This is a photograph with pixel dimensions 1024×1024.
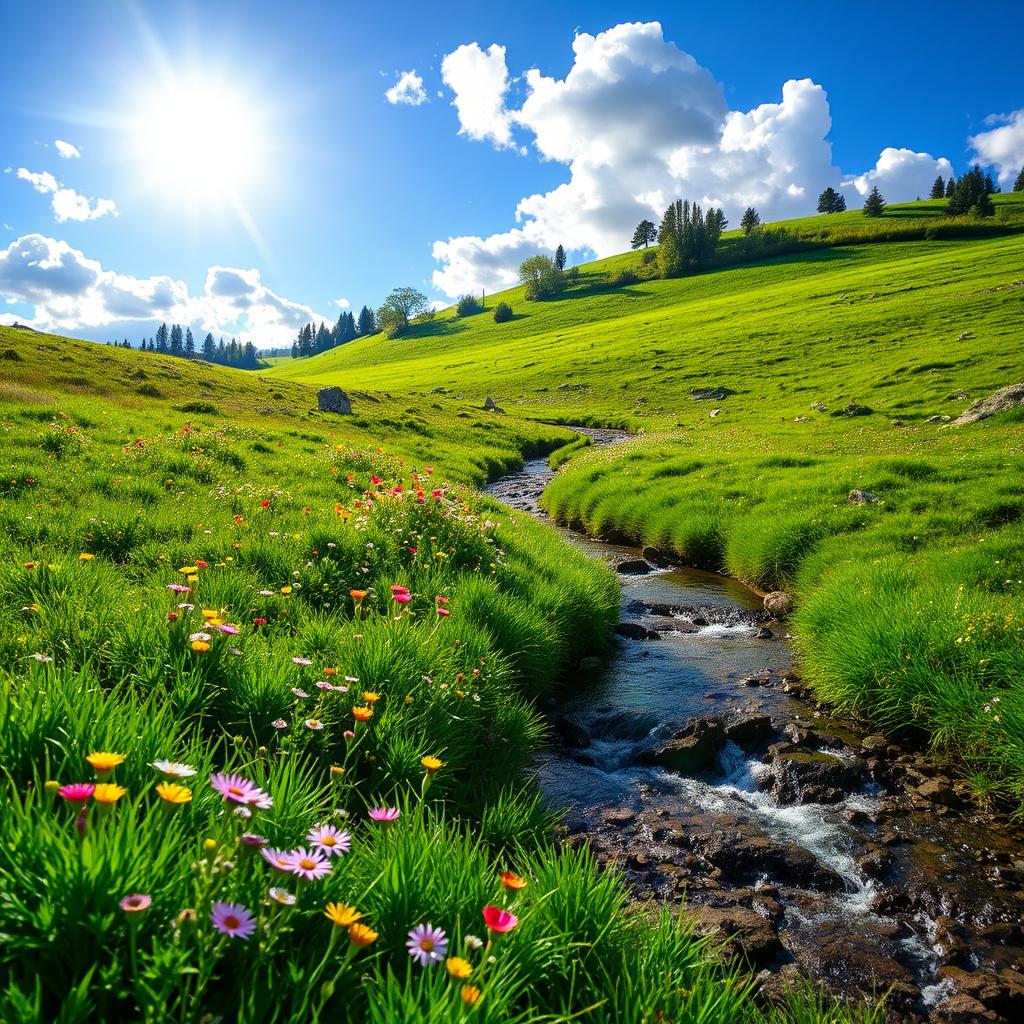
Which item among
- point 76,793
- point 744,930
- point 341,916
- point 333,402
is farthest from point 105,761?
point 333,402

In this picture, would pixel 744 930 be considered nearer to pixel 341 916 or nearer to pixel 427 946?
pixel 427 946

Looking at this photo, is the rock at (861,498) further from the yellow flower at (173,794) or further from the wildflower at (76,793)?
the wildflower at (76,793)

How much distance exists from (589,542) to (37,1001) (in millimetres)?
18343

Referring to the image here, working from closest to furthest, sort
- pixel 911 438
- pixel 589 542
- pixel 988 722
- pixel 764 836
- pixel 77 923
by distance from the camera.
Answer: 1. pixel 77 923
2. pixel 764 836
3. pixel 988 722
4. pixel 589 542
5. pixel 911 438

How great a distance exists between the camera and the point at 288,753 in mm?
3480

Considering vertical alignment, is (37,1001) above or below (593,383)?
below

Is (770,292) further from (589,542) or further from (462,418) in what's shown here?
(589,542)

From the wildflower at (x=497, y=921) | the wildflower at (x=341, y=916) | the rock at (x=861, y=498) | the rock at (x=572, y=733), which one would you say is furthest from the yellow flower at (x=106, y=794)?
the rock at (x=861, y=498)

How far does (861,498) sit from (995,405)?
18.4 meters

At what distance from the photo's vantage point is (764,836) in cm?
610

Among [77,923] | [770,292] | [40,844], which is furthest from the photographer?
[770,292]

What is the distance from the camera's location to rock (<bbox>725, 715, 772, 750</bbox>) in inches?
308

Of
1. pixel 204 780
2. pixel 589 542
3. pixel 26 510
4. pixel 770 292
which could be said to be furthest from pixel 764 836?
pixel 770 292

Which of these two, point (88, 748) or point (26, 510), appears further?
point (26, 510)
